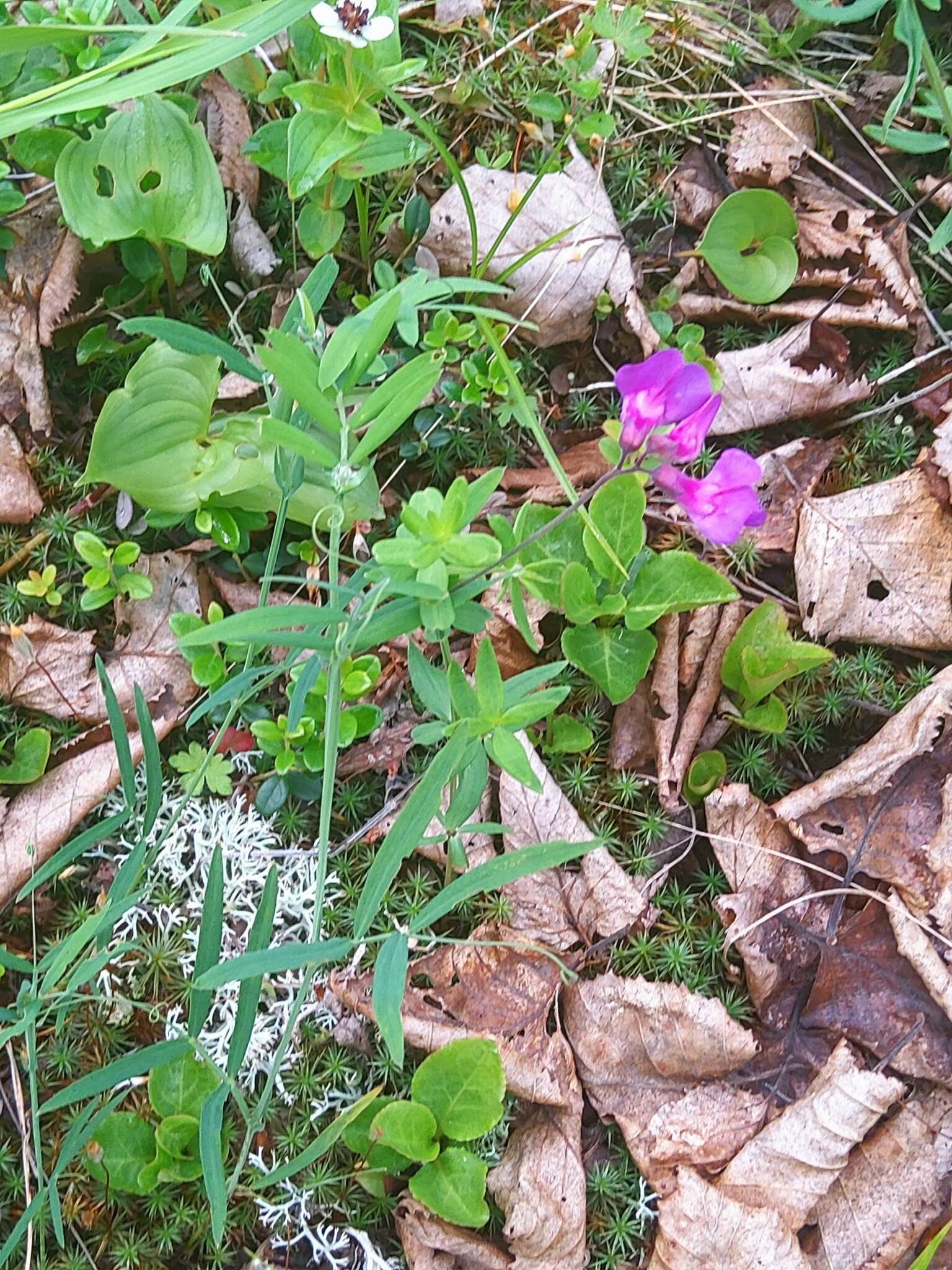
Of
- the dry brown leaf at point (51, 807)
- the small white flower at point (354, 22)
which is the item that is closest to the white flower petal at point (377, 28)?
the small white flower at point (354, 22)

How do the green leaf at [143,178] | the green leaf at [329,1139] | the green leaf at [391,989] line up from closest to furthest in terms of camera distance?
1. the green leaf at [391,989]
2. the green leaf at [329,1139]
3. the green leaf at [143,178]

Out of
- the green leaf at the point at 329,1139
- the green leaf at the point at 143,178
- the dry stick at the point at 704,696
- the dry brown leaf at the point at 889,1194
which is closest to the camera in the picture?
the green leaf at the point at 329,1139

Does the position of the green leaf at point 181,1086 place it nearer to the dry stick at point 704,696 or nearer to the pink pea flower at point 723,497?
the dry stick at point 704,696

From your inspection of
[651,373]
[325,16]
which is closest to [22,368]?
[325,16]

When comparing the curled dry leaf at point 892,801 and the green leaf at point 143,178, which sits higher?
the green leaf at point 143,178

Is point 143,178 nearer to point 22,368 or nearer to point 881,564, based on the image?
point 22,368

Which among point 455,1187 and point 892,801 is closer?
point 455,1187

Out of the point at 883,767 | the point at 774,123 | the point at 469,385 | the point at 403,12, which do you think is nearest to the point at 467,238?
the point at 469,385
